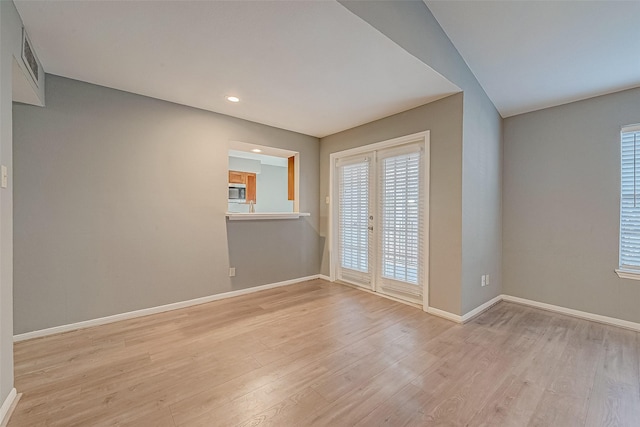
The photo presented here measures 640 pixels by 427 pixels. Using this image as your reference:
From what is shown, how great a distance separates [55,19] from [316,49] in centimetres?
180

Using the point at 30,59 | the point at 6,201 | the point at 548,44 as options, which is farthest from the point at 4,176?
the point at 548,44

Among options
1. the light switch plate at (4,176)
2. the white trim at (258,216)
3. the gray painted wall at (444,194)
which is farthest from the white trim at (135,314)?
the gray painted wall at (444,194)

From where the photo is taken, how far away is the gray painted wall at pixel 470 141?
209 centimetres

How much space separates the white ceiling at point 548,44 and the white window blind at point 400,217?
1.18 metres

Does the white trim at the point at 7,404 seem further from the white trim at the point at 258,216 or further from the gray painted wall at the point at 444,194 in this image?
the gray painted wall at the point at 444,194

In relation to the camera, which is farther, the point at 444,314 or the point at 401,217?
the point at 401,217

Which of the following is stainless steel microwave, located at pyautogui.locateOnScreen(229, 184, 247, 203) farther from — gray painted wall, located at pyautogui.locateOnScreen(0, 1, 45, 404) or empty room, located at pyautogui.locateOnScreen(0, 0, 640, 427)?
gray painted wall, located at pyautogui.locateOnScreen(0, 1, 45, 404)

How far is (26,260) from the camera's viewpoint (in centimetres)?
243

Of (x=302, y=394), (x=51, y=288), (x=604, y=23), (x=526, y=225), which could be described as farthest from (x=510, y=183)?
(x=51, y=288)

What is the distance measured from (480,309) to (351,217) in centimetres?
208

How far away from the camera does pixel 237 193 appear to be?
251 inches

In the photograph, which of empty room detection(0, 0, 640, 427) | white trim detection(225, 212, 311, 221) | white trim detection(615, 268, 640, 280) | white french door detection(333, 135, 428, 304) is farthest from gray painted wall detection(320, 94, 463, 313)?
white trim detection(225, 212, 311, 221)

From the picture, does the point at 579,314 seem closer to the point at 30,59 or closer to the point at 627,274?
the point at 627,274

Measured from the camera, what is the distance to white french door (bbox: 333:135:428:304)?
3369 millimetres
